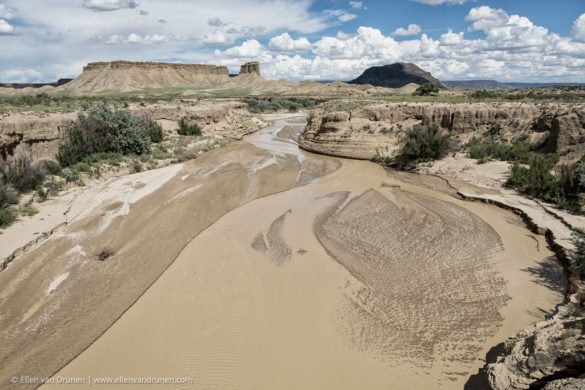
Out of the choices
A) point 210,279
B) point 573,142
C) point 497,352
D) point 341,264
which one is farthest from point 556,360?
point 573,142

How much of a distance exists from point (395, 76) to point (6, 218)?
180 meters

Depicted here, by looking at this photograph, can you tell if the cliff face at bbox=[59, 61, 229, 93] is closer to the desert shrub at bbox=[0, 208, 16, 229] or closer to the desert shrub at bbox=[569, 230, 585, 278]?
the desert shrub at bbox=[0, 208, 16, 229]

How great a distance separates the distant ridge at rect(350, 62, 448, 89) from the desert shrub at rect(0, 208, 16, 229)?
545ft

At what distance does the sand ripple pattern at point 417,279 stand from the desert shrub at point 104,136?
12812mm

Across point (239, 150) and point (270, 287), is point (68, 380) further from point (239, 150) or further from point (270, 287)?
point (239, 150)

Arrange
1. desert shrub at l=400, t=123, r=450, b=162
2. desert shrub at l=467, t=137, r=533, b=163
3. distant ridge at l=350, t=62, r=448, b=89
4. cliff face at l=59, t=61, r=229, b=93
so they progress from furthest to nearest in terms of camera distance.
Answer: distant ridge at l=350, t=62, r=448, b=89, cliff face at l=59, t=61, r=229, b=93, desert shrub at l=400, t=123, r=450, b=162, desert shrub at l=467, t=137, r=533, b=163

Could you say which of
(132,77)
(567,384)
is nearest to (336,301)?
(567,384)

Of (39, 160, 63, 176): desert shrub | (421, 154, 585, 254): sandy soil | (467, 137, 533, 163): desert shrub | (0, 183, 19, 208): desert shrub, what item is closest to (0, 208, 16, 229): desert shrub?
(0, 183, 19, 208): desert shrub

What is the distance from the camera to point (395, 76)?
569 feet

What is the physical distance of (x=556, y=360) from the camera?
4.55 m

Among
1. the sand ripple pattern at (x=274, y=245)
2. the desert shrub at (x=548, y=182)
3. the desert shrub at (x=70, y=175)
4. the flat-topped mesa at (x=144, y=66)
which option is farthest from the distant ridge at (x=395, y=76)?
the sand ripple pattern at (x=274, y=245)

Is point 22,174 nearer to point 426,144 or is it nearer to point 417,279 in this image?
point 417,279

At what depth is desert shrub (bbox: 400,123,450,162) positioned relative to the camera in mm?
19266

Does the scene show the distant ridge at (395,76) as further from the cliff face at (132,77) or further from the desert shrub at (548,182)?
the desert shrub at (548,182)
